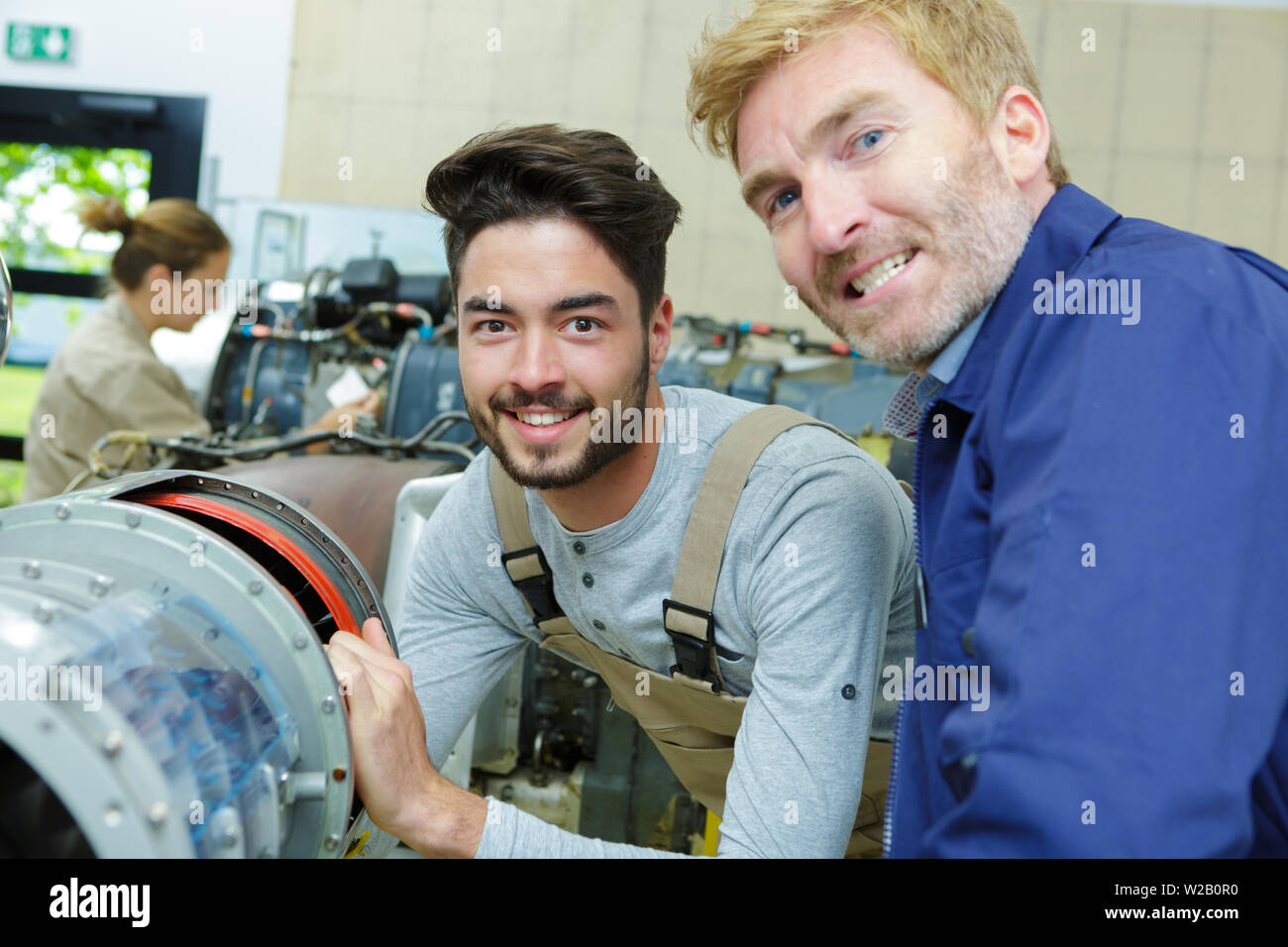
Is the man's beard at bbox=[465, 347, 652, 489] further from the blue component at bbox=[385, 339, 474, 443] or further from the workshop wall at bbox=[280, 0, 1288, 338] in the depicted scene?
the workshop wall at bbox=[280, 0, 1288, 338]

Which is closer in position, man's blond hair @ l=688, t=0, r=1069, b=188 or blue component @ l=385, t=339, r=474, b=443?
man's blond hair @ l=688, t=0, r=1069, b=188

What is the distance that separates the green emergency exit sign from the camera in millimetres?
5555

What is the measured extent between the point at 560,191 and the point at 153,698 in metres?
0.99

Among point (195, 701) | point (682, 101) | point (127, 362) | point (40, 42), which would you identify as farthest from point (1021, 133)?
point (40, 42)

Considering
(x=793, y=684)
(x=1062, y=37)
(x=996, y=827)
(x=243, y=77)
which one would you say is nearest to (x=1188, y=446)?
(x=996, y=827)

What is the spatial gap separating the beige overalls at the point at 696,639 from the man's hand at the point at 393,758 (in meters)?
0.42

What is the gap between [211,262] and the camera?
3688 millimetres

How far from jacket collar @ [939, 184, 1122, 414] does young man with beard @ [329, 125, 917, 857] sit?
305 mm

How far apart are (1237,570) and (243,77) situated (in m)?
6.15

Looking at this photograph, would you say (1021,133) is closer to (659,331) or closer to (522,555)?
(659,331)

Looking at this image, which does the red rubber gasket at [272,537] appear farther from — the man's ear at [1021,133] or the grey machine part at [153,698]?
the man's ear at [1021,133]

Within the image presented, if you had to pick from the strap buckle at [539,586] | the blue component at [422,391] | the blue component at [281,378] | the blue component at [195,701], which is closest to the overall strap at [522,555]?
the strap buckle at [539,586]

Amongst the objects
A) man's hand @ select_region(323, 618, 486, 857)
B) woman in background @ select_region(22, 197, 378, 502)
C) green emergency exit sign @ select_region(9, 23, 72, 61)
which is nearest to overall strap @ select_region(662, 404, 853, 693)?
man's hand @ select_region(323, 618, 486, 857)
